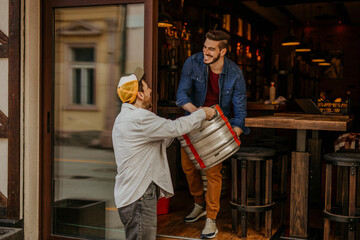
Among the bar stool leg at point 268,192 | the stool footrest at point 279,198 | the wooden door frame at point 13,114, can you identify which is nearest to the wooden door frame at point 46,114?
the wooden door frame at point 13,114

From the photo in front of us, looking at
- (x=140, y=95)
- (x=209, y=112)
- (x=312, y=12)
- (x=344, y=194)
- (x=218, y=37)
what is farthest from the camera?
(x=312, y=12)

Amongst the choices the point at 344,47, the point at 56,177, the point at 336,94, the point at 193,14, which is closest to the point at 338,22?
the point at 344,47

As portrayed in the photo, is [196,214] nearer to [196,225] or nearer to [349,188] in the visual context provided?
[196,225]

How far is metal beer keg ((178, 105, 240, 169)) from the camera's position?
3523mm

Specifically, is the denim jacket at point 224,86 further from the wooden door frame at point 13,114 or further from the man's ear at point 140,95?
the wooden door frame at point 13,114

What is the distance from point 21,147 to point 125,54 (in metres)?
1.25

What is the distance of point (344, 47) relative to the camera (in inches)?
590

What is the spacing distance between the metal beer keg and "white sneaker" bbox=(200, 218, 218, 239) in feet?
2.44

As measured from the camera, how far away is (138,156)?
2.97 m

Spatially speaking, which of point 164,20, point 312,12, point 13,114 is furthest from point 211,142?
point 312,12

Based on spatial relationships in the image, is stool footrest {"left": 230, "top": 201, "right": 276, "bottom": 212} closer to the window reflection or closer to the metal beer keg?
the metal beer keg

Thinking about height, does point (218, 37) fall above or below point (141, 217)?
above

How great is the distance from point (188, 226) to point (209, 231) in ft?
1.45

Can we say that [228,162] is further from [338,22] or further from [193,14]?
[338,22]
